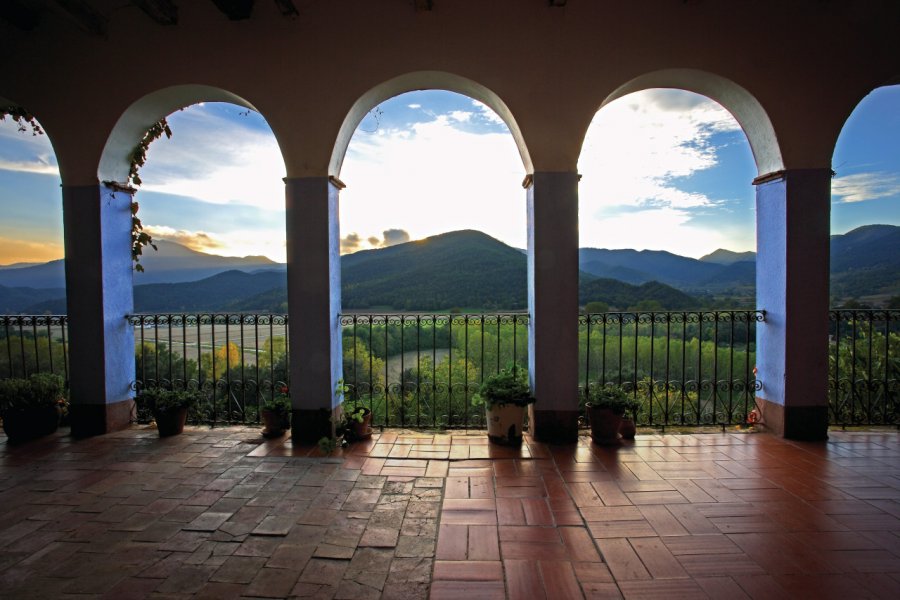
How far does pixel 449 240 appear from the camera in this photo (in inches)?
339

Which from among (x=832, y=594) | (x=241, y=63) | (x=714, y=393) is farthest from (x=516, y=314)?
(x=241, y=63)

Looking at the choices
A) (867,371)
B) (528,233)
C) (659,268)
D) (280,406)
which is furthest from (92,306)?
(659,268)

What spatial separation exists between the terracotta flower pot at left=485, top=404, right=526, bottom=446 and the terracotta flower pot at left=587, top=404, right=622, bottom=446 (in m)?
0.66

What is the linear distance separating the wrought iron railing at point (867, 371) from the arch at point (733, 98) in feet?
5.24

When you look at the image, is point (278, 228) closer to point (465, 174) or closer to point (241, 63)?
point (241, 63)

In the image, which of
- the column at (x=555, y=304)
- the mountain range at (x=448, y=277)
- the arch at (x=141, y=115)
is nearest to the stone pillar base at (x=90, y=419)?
the mountain range at (x=448, y=277)

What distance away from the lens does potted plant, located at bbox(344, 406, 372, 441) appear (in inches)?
155

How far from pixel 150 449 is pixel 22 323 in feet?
7.18

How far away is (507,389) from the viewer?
3867 millimetres

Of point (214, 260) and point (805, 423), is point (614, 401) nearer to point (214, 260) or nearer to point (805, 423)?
point (805, 423)

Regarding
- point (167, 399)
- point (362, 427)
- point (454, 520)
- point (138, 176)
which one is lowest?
point (454, 520)

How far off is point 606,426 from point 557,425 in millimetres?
408

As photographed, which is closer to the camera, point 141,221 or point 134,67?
point 134,67

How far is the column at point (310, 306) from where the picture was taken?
3939mm
